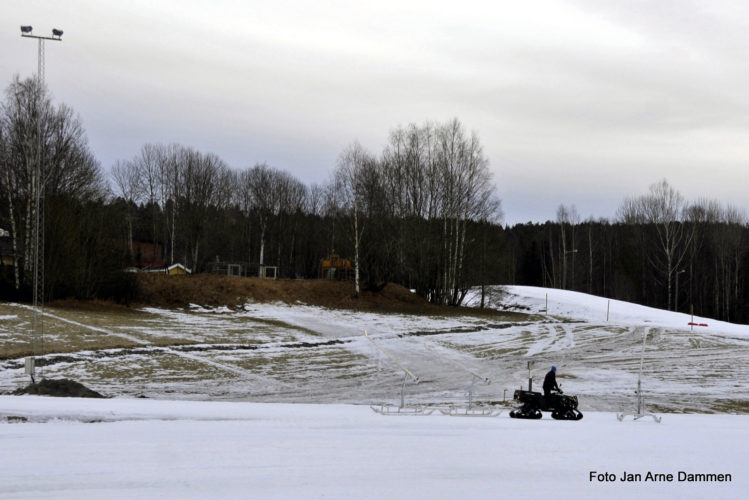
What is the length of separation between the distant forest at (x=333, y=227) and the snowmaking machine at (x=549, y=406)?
54.3 feet

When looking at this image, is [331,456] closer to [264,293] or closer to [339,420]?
[339,420]

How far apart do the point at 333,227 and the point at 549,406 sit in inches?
2009

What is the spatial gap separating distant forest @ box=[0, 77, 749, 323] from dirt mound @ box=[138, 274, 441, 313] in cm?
153

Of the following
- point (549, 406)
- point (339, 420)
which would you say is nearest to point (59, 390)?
point (339, 420)

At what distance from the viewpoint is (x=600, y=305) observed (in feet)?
187

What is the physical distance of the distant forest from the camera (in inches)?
1506

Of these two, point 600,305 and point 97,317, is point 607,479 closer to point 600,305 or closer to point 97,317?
point 97,317

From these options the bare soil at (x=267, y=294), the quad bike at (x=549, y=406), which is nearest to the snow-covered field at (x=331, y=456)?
the quad bike at (x=549, y=406)

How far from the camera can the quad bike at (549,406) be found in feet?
42.6

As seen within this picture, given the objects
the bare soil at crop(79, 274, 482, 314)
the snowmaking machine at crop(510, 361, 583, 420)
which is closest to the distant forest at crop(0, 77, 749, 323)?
the bare soil at crop(79, 274, 482, 314)

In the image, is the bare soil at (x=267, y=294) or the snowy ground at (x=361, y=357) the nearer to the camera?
the snowy ground at (x=361, y=357)

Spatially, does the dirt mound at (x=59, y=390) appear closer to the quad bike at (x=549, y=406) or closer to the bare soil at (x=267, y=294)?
the quad bike at (x=549, y=406)

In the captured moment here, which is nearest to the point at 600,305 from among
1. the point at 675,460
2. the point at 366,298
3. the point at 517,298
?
the point at 517,298

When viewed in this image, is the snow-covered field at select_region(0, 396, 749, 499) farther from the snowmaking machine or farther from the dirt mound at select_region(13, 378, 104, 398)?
the dirt mound at select_region(13, 378, 104, 398)
